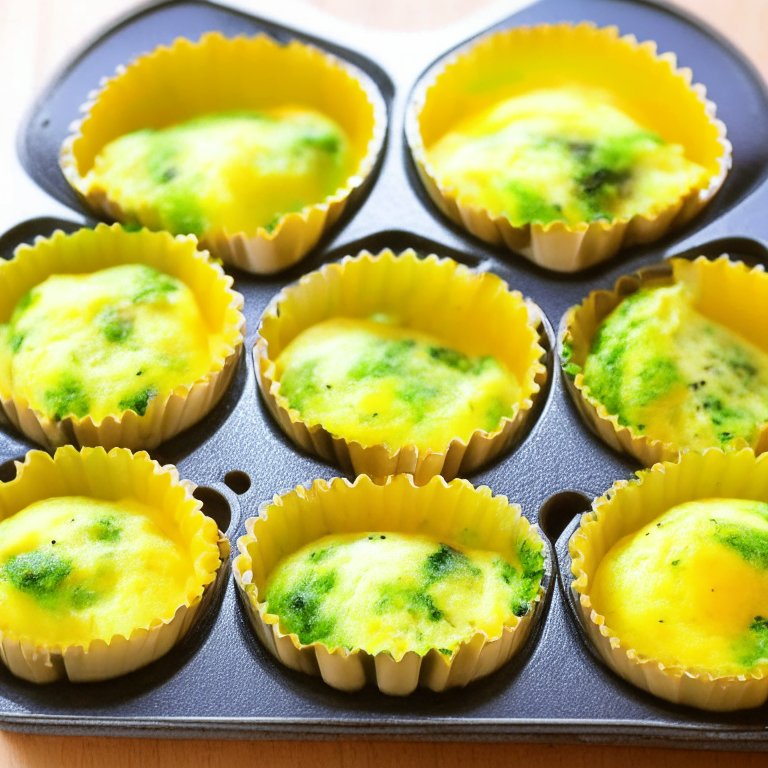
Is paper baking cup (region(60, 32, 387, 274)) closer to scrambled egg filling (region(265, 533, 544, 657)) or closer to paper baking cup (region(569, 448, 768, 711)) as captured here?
scrambled egg filling (region(265, 533, 544, 657))

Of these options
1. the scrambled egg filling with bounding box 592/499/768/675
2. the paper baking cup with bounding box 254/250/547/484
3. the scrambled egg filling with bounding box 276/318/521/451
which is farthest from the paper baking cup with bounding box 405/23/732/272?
the scrambled egg filling with bounding box 592/499/768/675

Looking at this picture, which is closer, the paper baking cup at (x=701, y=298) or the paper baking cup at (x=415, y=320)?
the paper baking cup at (x=415, y=320)

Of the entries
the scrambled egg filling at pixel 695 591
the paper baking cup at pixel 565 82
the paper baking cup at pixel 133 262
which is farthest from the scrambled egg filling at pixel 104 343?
the scrambled egg filling at pixel 695 591

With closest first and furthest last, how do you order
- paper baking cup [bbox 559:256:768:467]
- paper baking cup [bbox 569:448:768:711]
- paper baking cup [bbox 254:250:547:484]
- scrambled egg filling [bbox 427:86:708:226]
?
paper baking cup [bbox 569:448:768:711] → paper baking cup [bbox 254:250:547:484] → paper baking cup [bbox 559:256:768:467] → scrambled egg filling [bbox 427:86:708:226]

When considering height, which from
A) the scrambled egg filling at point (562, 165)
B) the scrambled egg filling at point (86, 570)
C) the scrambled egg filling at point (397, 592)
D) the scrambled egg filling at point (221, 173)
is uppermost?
the scrambled egg filling at point (562, 165)

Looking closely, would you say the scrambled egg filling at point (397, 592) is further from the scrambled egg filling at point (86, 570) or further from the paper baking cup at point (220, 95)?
the paper baking cup at point (220, 95)

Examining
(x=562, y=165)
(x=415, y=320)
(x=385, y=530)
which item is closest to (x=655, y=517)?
(x=385, y=530)

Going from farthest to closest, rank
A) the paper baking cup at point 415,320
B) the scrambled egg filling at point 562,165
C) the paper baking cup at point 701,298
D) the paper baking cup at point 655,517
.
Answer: the scrambled egg filling at point 562,165, the paper baking cup at point 701,298, the paper baking cup at point 415,320, the paper baking cup at point 655,517
